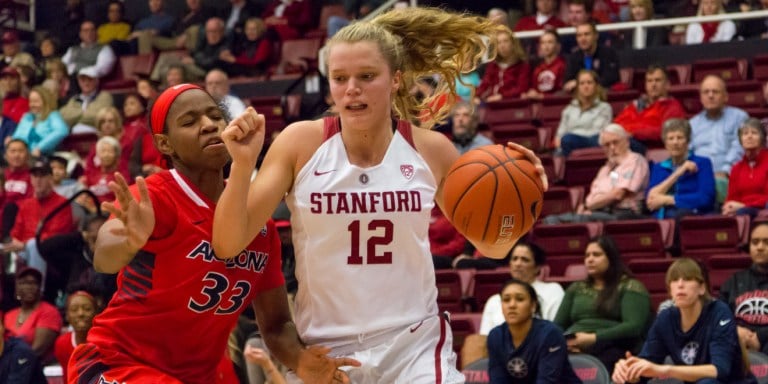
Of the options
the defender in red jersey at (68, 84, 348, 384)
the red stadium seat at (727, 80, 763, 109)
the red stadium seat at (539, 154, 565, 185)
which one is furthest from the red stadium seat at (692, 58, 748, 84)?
the defender in red jersey at (68, 84, 348, 384)

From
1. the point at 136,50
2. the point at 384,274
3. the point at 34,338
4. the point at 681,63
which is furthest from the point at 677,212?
the point at 136,50

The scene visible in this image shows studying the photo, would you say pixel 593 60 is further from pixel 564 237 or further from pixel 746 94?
pixel 564 237

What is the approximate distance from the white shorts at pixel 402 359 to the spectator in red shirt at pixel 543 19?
8623mm

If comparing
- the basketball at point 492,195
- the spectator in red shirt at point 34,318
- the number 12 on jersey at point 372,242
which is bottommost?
the spectator in red shirt at point 34,318

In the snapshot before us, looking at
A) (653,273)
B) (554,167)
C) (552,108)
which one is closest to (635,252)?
(653,273)

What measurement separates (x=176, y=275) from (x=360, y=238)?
58cm

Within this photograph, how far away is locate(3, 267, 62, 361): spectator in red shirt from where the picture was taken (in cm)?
907

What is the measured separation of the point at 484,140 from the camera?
10.2 m

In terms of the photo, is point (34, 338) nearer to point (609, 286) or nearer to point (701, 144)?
point (609, 286)

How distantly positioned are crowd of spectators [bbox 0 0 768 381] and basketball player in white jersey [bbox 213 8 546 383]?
0.77m

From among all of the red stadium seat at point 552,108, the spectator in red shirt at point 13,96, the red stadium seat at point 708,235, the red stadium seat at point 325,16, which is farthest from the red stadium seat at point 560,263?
the spectator in red shirt at point 13,96

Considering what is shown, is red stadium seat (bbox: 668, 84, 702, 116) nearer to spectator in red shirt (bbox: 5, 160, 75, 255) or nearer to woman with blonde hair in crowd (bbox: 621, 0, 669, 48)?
woman with blonde hair in crowd (bbox: 621, 0, 669, 48)

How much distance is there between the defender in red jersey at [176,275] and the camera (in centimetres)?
391

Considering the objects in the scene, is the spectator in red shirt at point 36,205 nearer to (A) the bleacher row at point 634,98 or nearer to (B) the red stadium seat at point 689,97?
(A) the bleacher row at point 634,98
